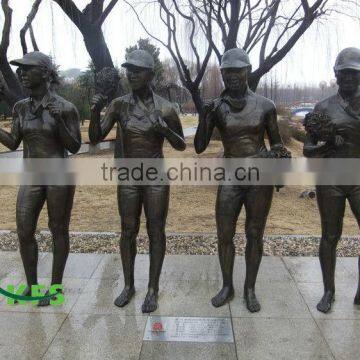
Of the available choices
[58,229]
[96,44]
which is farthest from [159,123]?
[96,44]

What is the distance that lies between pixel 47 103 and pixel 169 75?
10.6m

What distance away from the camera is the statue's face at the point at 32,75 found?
3775 millimetres

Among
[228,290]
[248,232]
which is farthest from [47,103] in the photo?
[228,290]

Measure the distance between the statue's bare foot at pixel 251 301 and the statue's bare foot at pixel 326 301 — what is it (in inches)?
22.6

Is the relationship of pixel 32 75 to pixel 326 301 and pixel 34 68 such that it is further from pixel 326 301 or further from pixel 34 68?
pixel 326 301

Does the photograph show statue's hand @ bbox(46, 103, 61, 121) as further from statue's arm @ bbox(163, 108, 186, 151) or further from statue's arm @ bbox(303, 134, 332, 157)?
statue's arm @ bbox(303, 134, 332, 157)

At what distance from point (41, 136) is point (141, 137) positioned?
90 centimetres

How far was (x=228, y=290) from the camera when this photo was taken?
4.27 m

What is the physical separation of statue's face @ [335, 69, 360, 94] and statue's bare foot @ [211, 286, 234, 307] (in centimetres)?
215

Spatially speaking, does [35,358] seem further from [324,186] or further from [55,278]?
[324,186]

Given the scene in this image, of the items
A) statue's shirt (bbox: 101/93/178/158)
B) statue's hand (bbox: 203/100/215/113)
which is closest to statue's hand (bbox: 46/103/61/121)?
statue's shirt (bbox: 101/93/178/158)

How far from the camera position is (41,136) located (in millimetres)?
3916

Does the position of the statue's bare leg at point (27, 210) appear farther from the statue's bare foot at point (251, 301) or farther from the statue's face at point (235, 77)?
the statue's bare foot at point (251, 301)

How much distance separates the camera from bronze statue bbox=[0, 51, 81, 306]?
382 cm
